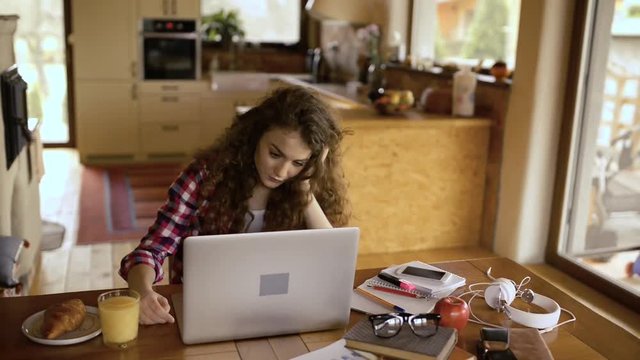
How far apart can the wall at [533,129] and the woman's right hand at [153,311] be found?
8.07ft

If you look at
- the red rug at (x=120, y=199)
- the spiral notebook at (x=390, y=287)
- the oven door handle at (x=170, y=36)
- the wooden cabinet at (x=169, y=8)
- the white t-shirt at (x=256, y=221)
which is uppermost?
the wooden cabinet at (x=169, y=8)

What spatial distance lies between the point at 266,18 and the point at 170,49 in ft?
4.29

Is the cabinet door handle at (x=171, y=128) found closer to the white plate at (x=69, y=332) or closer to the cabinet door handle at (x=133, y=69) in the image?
the cabinet door handle at (x=133, y=69)

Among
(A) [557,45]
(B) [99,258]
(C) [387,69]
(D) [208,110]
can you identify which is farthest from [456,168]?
(D) [208,110]

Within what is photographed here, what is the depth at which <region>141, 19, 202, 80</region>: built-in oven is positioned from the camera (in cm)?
598

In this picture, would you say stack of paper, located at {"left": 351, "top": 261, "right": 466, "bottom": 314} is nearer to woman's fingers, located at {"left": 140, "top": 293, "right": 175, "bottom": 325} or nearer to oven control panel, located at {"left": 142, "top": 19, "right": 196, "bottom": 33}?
woman's fingers, located at {"left": 140, "top": 293, "right": 175, "bottom": 325}

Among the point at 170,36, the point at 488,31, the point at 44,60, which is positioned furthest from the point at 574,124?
the point at 44,60

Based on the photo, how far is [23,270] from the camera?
10.1ft

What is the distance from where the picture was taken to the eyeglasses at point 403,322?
51.9 inches

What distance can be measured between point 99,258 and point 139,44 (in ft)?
9.09

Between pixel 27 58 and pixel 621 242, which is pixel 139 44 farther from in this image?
pixel 621 242

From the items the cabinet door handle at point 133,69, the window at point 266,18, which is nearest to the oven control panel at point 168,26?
the cabinet door handle at point 133,69

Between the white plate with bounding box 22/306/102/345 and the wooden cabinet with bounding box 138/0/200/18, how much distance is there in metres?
4.87

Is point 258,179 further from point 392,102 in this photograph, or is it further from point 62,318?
point 392,102
